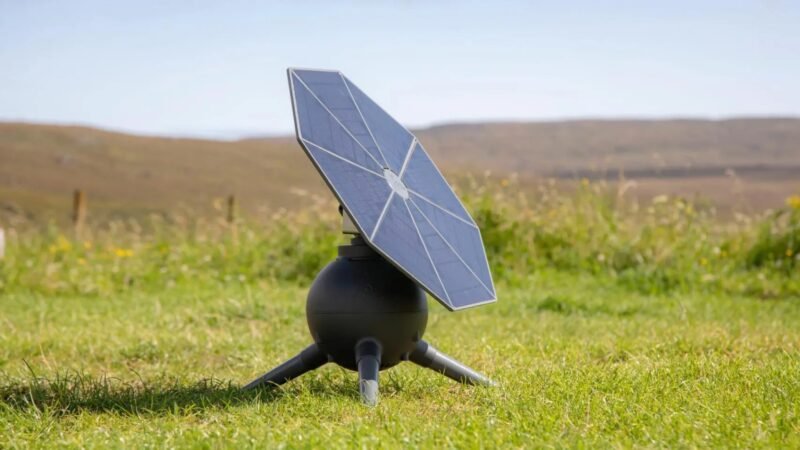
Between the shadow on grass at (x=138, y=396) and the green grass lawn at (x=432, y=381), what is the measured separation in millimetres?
13

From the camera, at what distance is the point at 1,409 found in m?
4.39

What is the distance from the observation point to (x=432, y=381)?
491 cm

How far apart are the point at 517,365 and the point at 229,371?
1.68 metres

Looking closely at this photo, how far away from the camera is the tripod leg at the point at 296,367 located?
185 inches

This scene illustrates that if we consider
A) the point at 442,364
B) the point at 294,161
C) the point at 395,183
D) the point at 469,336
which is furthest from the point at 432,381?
the point at 294,161

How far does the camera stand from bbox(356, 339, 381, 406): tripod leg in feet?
14.0

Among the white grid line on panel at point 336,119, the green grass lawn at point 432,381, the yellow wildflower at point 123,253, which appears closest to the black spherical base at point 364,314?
the green grass lawn at point 432,381

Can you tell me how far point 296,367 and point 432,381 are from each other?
678 millimetres

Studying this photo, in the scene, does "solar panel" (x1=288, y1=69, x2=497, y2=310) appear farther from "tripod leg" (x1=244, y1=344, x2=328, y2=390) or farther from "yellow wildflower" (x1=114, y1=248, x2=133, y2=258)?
"yellow wildflower" (x1=114, y1=248, x2=133, y2=258)

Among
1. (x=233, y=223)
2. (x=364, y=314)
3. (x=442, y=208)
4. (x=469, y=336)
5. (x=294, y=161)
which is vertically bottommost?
(x=294, y=161)

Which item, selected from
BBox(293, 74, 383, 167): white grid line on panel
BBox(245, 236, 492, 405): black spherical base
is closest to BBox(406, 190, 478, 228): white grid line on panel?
BBox(293, 74, 383, 167): white grid line on panel

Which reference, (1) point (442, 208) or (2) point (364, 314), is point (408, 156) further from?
(2) point (364, 314)

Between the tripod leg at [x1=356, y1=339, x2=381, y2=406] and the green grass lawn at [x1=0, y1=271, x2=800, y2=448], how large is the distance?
0.24 feet

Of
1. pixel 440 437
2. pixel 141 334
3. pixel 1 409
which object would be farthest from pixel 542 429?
pixel 141 334
